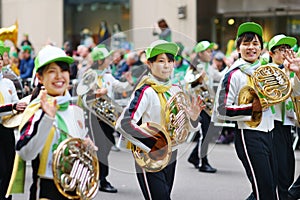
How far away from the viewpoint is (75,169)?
4.25m

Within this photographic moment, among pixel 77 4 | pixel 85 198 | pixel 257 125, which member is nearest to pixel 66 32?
pixel 77 4

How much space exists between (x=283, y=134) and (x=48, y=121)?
3.06m

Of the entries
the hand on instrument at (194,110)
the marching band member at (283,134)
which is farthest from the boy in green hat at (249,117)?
the marching band member at (283,134)

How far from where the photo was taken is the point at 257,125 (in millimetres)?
5883

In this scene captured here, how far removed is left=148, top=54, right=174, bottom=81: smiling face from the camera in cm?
566

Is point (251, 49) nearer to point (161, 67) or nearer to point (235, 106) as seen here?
point (235, 106)

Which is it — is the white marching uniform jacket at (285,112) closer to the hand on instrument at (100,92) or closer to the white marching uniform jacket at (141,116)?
the white marching uniform jacket at (141,116)

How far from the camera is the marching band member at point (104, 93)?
8367mm

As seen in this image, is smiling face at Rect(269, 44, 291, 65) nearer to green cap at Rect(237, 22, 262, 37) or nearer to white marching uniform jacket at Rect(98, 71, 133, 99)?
green cap at Rect(237, 22, 262, 37)

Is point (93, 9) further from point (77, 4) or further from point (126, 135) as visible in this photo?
point (126, 135)

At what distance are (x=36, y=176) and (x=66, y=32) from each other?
640 inches

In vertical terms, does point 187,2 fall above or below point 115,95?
above

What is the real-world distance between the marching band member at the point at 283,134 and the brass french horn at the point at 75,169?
2.57 meters

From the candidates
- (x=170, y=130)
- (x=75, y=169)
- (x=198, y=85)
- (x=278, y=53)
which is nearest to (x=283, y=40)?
(x=278, y=53)
